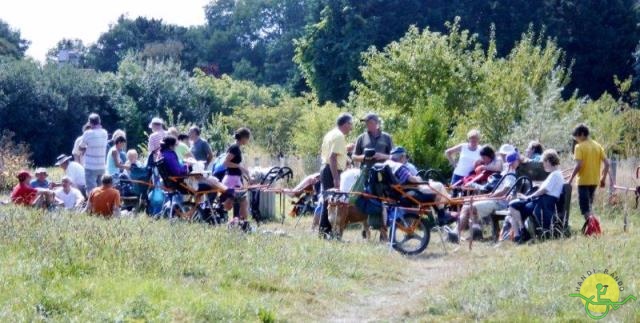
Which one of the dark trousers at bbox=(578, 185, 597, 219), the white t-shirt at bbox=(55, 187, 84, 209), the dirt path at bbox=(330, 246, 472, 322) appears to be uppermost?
the dark trousers at bbox=(578, 185, 597, 219)

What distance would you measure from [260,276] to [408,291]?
1535 millimetres

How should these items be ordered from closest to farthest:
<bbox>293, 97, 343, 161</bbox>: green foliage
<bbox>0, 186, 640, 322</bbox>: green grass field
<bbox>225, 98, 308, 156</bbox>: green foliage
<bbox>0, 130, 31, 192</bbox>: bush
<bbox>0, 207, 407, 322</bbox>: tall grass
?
<bbox>0, 207, 407, 322</bbox>: tall grass
<bbox>0, 186, 640, 322</bbox>: green grass field
<bbox>0, 130, 31, 192</bbox>: bush
<bbox>293, 97, 343, 161</bbox>: green foliage
<bbox>225, 98, 308, 156</bbox>: green foliage

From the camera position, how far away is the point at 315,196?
55.8ft

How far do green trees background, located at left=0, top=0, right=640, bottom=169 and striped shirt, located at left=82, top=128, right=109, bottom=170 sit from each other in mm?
6339

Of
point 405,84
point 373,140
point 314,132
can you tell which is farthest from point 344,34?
point 373,140

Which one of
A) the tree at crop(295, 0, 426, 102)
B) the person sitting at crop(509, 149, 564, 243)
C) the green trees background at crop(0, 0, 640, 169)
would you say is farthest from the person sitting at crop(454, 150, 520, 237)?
the tree at crop(295, 0, 426, 102)

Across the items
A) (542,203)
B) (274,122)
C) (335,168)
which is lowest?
(542,203)

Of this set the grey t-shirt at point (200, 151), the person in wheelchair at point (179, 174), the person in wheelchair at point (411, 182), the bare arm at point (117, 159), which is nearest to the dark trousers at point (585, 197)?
the person in wheelchair at point (411, 182)

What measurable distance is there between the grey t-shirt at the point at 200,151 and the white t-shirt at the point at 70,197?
218 cm

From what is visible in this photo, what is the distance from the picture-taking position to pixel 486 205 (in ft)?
44.9

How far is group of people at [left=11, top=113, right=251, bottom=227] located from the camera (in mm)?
13961

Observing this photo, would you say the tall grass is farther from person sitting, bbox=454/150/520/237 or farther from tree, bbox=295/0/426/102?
tree, bbox=295/0/426/102

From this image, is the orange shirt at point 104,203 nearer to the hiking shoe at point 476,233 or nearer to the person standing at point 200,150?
the person standing at point 200,150

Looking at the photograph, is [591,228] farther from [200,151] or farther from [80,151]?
[80,151]
